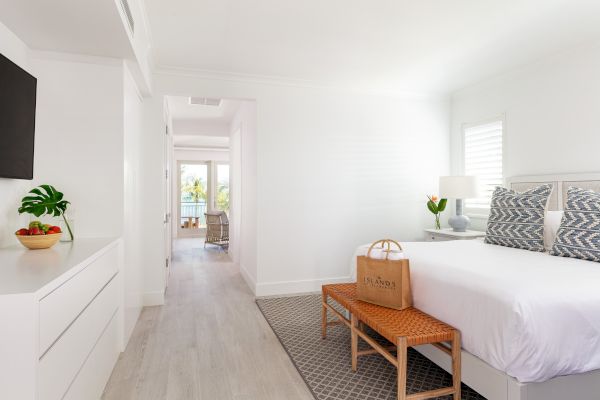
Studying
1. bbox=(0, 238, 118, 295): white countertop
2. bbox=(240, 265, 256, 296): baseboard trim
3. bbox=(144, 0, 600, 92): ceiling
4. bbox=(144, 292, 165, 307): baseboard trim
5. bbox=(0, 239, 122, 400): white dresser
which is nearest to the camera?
bbox=(0, 239, 122, 400): white dresser

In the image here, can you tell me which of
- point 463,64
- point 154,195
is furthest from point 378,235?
point 154,195

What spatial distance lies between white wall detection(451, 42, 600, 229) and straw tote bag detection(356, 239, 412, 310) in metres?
2.30

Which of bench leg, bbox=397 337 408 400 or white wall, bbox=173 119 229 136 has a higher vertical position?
white wall, bbox=173 119 229 136

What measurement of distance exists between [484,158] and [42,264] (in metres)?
4.54

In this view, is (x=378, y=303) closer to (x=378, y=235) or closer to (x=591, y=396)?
(x=591, y=396)

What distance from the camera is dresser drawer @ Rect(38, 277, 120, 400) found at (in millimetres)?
1348

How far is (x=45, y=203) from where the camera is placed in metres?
2.35

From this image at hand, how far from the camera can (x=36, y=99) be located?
2488mm

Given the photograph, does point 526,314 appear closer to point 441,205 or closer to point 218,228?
point 441,205

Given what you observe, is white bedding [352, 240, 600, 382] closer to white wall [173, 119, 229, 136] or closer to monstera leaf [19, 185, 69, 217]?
monstera leaf [19, 185, 69, 217]

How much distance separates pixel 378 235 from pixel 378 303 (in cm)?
244

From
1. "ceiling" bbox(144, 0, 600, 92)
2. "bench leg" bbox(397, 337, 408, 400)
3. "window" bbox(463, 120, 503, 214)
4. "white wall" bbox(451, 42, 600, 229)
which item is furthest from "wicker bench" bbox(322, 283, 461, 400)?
"window" bbox(463, 120, 503, 214)

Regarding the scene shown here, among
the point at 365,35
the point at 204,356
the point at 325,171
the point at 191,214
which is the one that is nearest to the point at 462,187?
the point at 325,171

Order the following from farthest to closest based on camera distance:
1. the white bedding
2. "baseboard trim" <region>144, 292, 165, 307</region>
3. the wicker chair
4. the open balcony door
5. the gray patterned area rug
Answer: the open balcony door < the wicker chair < "baseboard trim" <region>144, 292, 165, 307</region> < the gray patterned area rug < the white bedding
